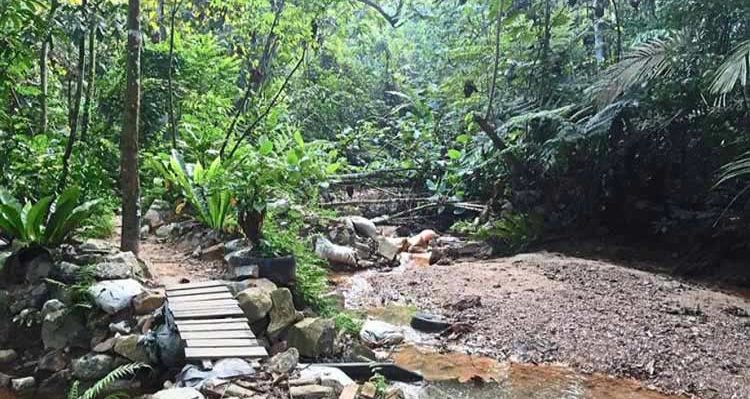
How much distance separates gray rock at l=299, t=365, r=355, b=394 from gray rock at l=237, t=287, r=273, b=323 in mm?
614

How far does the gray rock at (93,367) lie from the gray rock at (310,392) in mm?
1317

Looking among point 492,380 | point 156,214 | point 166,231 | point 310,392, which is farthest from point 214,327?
point 156,214

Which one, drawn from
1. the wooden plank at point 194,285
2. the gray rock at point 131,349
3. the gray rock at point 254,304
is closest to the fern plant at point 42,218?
the wooden plank at point 194,285

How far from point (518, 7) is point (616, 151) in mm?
3079

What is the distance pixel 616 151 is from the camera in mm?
7559

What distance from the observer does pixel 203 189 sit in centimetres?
580

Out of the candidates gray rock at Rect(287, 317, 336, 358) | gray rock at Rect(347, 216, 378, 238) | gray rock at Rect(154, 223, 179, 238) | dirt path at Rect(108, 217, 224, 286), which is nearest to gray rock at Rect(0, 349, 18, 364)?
dirt path at Rect(108, 217, 224, 286)

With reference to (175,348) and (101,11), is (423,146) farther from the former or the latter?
(175,348)

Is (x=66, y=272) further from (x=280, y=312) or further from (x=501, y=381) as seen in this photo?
(x=501, y=381)

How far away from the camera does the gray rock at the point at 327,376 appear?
3.21 metres

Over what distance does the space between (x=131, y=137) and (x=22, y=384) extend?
1.78m

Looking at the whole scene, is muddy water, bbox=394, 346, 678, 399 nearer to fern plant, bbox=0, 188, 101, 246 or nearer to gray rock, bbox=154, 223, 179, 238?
fern plant, bbox=0, 188, 101, 246

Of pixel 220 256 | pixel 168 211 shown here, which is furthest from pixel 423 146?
pixel 220 256

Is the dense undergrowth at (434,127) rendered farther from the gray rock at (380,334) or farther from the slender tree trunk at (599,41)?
the gray rock at (380,334)
